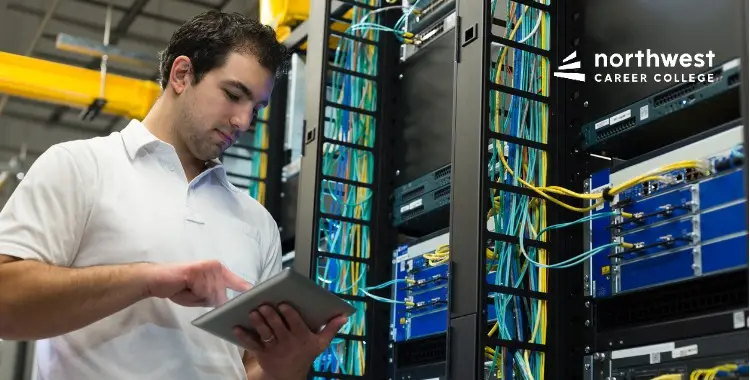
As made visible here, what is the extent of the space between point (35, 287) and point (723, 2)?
4.84 feet

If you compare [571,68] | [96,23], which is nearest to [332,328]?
[571,68]

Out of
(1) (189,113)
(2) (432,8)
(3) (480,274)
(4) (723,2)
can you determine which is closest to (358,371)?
(3) (480,274)

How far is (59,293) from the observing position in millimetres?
1421

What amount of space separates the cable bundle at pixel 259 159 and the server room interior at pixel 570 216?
97 cm

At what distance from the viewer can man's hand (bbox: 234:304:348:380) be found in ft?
4.82

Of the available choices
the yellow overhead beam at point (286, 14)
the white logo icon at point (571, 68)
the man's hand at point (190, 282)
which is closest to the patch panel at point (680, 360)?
the white logo icon at point (571, 68)

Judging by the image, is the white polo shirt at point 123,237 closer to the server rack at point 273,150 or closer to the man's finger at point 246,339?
the man's finger at point 246,339

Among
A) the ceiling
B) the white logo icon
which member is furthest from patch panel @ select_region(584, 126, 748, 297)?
the ceiling

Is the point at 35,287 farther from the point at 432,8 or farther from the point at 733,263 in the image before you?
the point at 432,8

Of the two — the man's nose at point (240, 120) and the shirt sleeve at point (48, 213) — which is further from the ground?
the man's nose at point (240, 120)

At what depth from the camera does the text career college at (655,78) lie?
1.95 m

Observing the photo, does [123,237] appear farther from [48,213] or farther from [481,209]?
[481,209]

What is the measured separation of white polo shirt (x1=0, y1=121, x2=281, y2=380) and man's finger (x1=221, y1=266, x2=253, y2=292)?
0.18 meters

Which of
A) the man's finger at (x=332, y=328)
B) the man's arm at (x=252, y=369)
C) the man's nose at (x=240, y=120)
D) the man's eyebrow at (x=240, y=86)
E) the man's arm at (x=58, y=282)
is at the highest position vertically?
the man's eyebrow at (x=240, y=86)
